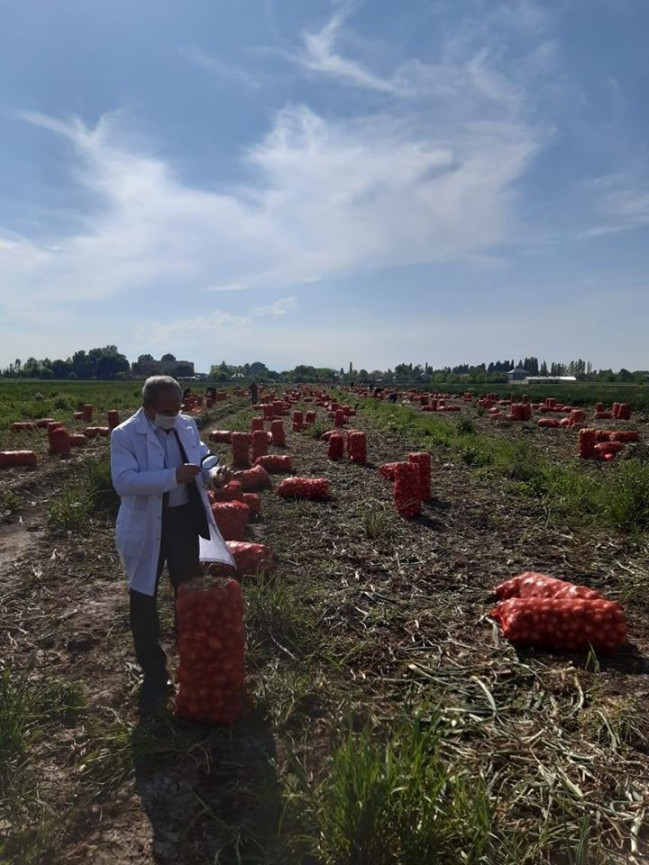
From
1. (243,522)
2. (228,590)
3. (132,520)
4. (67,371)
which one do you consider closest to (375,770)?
(228,590)

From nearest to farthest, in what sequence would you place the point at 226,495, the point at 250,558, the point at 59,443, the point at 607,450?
the point at 250,558, the point at 226,495, the point at 59,443, the point at 607,450

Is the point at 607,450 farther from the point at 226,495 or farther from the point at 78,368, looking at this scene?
the point at 78,368

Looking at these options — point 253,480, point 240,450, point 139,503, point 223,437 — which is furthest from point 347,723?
point 223,437

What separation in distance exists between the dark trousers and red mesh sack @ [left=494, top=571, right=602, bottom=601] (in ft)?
8.86

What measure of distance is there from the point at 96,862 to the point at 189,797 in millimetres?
519

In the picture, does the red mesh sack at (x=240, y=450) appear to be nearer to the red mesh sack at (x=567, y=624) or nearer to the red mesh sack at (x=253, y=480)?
the red mesh sack at (x=253, y=480)

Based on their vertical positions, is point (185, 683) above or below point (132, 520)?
below

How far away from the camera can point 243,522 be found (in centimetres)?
772

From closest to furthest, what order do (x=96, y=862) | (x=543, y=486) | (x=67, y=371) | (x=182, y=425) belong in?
(x=96, y=862) → (x=182, y=425) → (x=543, y=486) → (x=67, y=371)

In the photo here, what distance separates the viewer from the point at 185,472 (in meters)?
4.21

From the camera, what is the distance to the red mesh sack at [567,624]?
471 cm

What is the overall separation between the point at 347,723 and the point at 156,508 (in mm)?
1770

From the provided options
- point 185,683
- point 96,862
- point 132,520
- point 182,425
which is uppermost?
point 182,425

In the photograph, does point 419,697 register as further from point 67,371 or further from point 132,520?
point 67,371
